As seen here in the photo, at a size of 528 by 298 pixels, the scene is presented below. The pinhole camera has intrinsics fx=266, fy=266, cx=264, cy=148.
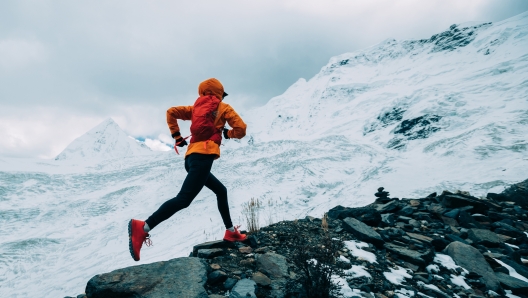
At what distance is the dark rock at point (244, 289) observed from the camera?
99.7 inches

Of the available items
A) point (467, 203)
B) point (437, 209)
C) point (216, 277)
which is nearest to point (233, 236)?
point (216, 277)

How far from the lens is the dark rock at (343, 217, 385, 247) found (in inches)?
163

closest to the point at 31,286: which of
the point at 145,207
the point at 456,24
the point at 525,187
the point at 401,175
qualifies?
the point at 145,207

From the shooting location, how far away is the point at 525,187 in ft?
26.5

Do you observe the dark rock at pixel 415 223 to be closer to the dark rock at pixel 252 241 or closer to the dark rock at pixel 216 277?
the dark rock at pixel 252 241

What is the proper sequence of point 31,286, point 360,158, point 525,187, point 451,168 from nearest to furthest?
point 525,187 → point 31,286 → point 451,168 → point 360,158

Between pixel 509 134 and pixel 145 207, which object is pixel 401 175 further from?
pixel 145 207

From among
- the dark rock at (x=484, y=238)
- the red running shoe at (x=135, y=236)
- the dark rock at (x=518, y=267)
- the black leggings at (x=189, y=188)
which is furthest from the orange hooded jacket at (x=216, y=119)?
the dark rock at (x=484, y=238)

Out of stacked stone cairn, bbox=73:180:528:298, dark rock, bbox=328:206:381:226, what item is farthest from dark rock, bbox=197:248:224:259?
dark rock, bbox=328:206:381:226

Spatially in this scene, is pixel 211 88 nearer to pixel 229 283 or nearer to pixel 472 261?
pixel 229 283

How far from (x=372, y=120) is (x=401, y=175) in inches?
1403

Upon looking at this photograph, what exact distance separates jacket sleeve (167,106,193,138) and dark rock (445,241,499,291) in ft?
14.4

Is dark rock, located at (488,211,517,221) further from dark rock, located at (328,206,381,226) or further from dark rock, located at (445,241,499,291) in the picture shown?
dark rock, located at (328,206,381,226)

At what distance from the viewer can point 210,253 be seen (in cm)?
341
